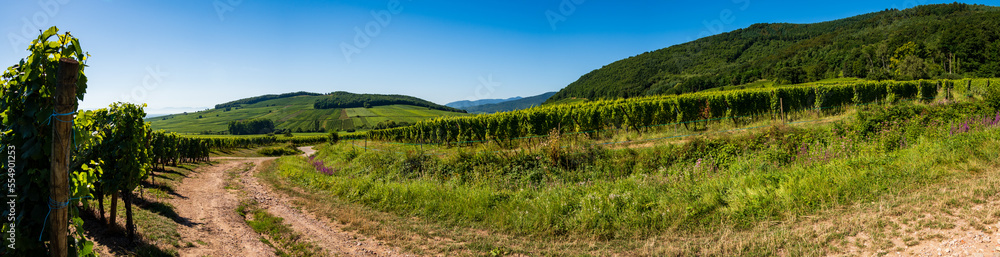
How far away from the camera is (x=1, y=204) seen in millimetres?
3154

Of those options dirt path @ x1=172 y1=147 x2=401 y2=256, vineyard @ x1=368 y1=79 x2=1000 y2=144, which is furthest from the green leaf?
vineyard @ x1=368 y1=79 x2=1000 y2=144

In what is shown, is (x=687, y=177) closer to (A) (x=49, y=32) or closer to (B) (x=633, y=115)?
(A) (x=49, y=32)

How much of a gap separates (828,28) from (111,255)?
20790 centimetres

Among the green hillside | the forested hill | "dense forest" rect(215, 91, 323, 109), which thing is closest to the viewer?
the forested hill

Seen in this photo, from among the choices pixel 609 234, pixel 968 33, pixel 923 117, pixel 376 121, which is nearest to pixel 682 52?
pixel 968 33

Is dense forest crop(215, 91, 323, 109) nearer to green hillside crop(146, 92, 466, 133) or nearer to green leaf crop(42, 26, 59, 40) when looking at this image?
green hillside crop(146, 92, 466, 133)

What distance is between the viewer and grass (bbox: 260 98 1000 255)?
18.6 feet

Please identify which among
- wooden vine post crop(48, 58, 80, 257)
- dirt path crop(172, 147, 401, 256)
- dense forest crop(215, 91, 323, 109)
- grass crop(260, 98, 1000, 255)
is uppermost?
dense forest crop(215, 91, 323, 109)

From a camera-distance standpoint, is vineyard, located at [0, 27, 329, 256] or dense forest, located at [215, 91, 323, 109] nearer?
vineyard, located at [0, 27, 329, 256]

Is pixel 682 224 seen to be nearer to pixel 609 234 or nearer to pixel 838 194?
pixel 609 234

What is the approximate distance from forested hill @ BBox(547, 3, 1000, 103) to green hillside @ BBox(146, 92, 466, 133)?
5466 centimetres

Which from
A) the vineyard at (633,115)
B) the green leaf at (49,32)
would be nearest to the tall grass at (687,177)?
the green leaf at (49,32)

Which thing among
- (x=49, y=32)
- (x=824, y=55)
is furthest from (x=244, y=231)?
(x=824, y=55)

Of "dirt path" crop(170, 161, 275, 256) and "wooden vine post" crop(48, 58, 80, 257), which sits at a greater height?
"wooden vine post" crop(48, 58, 80, 257)
